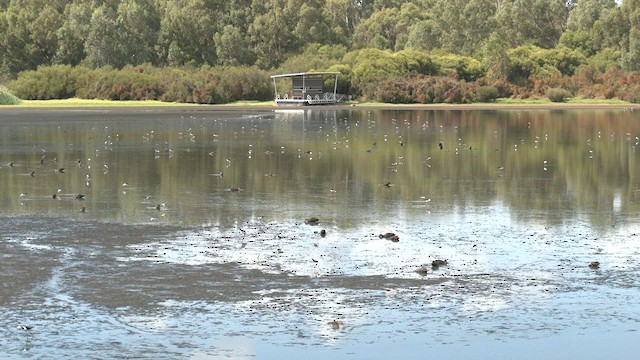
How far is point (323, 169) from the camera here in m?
39.6

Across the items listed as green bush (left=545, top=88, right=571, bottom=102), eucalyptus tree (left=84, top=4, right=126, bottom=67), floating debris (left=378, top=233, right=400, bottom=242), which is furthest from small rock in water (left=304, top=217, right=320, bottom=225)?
eucalyptus tree (left=84, top=4, right=126, bottom=67)

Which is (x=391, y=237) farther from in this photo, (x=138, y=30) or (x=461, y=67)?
(x=138, y=30)

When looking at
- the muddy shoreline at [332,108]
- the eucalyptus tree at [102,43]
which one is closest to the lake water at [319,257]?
the muddy shoreline at [332,108]

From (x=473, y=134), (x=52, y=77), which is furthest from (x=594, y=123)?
(x=52, y=77)

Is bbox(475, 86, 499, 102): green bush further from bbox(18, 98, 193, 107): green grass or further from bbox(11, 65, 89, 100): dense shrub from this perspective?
bbox(11, 65, 89, 100): dense shrub

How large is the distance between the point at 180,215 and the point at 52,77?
112m

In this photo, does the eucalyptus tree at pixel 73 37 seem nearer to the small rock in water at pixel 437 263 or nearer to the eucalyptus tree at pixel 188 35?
the eucalyptus tree at pixel 188 35

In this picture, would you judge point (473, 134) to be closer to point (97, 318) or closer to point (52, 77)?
point (97, 318)

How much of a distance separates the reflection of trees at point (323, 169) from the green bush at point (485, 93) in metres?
56.8

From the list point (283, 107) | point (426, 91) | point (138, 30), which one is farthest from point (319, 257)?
point (138, 30)

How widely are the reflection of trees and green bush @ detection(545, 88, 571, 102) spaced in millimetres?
55462

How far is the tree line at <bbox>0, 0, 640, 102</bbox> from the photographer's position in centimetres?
13062

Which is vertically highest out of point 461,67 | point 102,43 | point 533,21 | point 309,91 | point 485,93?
point 533,21

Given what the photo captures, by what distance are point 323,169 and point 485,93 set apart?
88.2 meters
